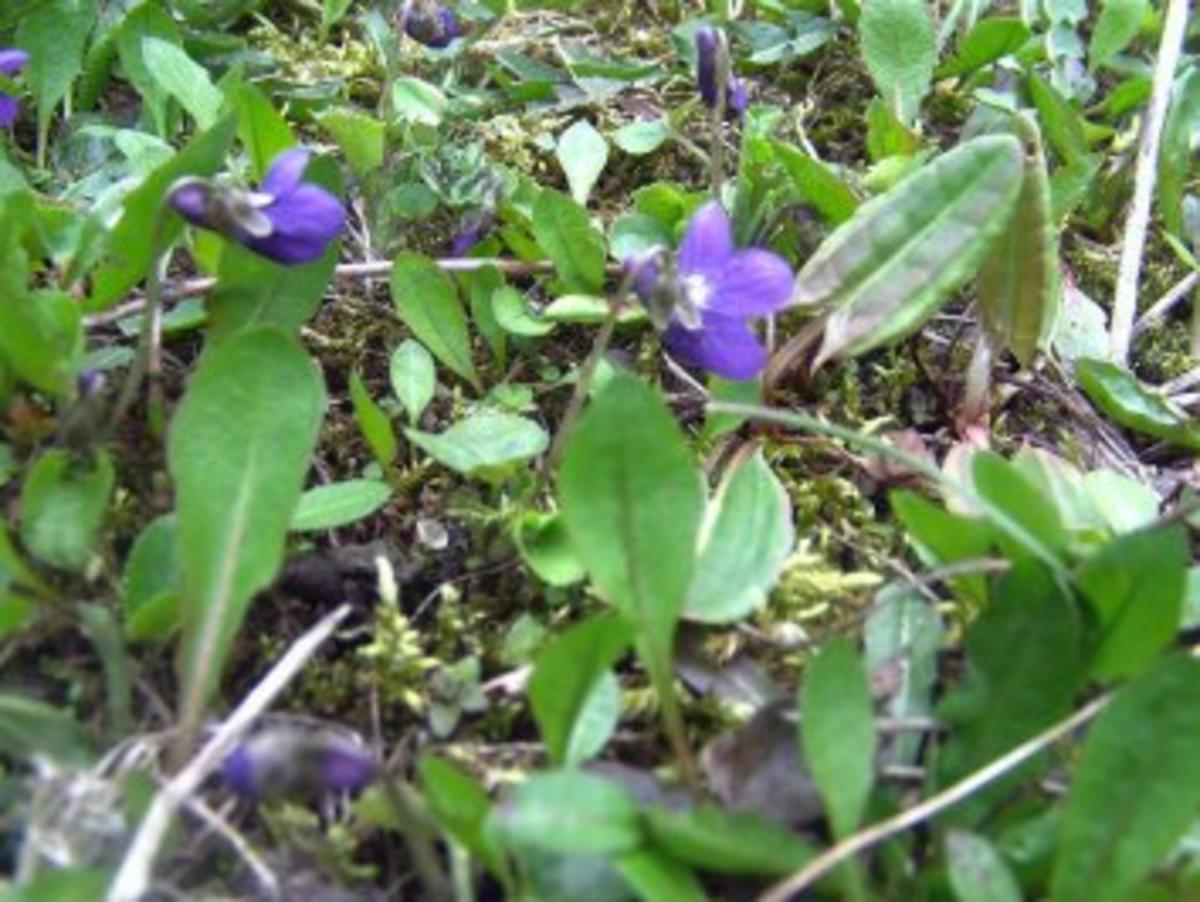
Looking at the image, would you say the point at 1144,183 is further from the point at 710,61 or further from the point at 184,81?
the point at 184,81

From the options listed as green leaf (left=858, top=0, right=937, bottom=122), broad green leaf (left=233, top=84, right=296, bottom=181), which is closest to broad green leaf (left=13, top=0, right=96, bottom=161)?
broad green leaf (left=233, top=84, right=296, bottom=181)

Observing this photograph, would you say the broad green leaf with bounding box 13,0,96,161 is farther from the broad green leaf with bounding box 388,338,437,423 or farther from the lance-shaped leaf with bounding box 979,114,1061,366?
the lance-shaped leaf with bounding box 979,114,1061,366

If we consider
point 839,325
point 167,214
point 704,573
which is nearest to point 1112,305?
point 839,325

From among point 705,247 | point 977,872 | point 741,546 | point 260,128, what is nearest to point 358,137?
point 260,128

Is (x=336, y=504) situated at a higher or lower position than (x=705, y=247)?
lower

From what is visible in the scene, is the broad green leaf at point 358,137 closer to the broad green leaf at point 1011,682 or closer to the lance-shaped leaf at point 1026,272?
the lance-shaped leaf at point 1026,272

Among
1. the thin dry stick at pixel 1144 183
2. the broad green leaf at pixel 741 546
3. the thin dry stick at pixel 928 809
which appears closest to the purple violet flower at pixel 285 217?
the broad green leaf at pixel 741 546
